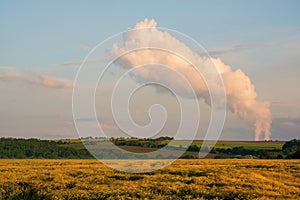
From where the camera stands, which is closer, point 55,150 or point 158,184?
point 158,184

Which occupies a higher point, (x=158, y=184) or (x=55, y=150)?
(x=55, y=150)

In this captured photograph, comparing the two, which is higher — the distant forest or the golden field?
the distant forest

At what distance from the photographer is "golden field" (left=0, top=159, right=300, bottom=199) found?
2675cm

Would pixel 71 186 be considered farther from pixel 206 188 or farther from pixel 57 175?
pixel 206 188

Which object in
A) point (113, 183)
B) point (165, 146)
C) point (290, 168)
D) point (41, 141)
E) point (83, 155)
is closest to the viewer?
point (113, 183)

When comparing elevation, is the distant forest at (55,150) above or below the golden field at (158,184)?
above

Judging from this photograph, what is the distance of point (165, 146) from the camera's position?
47844 mm

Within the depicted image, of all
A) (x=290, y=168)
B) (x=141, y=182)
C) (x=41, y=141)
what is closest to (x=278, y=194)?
(x=141, y=182)

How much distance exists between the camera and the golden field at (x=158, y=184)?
26.8 meters

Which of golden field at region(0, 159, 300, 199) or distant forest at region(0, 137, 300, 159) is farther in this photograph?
distant forest at region(0, 137, 300, 159)

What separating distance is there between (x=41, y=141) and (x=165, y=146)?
83790mm

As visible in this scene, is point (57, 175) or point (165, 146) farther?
point (165, 146)

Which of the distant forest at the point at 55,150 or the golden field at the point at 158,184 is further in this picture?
the distant forest at the point at 55,150

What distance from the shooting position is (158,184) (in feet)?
98.8
